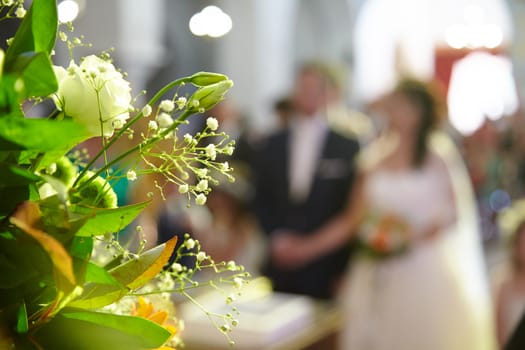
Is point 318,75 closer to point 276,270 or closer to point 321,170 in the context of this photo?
point 321,170

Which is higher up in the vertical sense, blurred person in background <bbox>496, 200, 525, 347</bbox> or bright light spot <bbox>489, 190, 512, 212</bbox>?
blurred person in background <bbox>496, 200, 525, 347</bbox>

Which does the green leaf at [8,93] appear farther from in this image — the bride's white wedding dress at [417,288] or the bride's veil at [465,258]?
the bride's veil at [465,258]

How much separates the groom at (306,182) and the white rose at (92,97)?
14.8 feet

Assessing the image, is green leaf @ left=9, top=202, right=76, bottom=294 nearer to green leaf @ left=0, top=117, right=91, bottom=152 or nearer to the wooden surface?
green leaf @ left=0, top=117, right=91, bottom=152

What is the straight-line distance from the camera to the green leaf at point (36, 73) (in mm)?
792

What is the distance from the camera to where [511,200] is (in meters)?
11.0

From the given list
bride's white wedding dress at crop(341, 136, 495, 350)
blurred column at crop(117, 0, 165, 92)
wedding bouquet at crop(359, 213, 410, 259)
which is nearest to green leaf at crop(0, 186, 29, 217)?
wedding bouquet at crop(359, 213, 410, 259)

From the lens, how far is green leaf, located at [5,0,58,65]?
2.87 feet

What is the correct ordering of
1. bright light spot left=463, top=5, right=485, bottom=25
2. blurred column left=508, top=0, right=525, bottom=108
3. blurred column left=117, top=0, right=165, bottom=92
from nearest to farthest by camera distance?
blurred column left=117, top=0, right=165, bottom=92
blurred column left=508, top=0, right=525, bottom=108
bright light spot left=463, top=5, right=485, bottom=25

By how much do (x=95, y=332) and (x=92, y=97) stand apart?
0.69 ft

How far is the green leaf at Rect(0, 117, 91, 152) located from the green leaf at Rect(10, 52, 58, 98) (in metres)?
0.04

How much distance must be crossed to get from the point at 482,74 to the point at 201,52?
8134mm

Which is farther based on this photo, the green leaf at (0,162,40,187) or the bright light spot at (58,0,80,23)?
the bright light spot at (58,0,80,23)

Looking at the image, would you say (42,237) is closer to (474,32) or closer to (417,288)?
(417,288)
